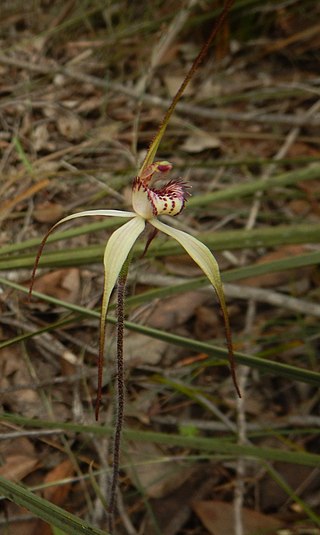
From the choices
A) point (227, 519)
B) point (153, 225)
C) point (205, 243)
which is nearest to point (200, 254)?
point (153, 225)

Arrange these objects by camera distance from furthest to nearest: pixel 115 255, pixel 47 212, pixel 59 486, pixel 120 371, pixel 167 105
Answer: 1. pixel 167 105
2. pixel 47 212
3. pixel 59 486
4. pixel 120 371
5. pixel 115 255

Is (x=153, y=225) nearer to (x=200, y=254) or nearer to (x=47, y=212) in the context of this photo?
(x=200, y=254)

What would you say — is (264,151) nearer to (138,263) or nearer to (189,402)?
(138,263)

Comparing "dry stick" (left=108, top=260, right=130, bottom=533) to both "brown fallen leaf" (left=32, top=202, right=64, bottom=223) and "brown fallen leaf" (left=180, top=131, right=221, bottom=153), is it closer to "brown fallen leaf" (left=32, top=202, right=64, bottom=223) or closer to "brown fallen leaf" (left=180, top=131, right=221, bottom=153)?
"brown fallen leaf" (left=32, top=202, right=64, bottom=223)

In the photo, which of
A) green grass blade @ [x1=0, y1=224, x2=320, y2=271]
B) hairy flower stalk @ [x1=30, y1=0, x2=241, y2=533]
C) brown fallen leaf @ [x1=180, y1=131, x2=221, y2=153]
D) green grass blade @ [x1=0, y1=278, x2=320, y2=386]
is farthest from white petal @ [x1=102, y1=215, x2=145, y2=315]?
brown fallen leaf @ [x1=180, y1=131, x2=221, y2=153]

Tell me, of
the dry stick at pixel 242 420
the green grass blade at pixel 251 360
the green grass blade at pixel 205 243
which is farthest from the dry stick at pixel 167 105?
the green grass blade at pixel 251 360

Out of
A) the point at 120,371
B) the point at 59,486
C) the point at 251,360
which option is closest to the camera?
the point at 120,371
